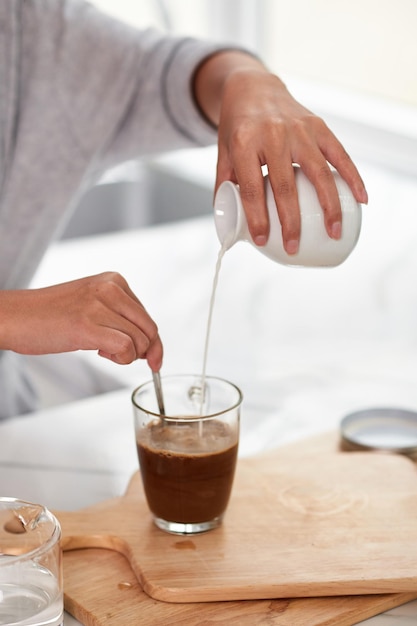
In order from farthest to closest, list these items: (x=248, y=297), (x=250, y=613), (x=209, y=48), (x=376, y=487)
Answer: (x=248, y=297), (x=209, y=48), (x=376, y=487), (x=250, y=613)

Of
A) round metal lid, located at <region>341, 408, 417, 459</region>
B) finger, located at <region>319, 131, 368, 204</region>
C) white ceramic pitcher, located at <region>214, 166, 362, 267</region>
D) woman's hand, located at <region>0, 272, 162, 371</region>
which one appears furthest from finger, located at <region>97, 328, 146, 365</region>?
round metal lid, located at <region>341, 408, 417, 459</region>

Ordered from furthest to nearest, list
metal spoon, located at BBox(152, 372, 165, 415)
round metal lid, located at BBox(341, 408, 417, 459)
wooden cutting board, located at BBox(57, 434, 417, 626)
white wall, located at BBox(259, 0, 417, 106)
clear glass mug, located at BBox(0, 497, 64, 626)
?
white wall, located at BBox(259, 0, 417, 106) → round metal lid, located at BBox(341, 408, 417, 459) → metal spoon, located at BBox(152, 372, 165, 415) → wooden cutting board, located at BBox(57, 434, 417, 626) → clear glass mug, located at BBox(0, 497, 64, 626)

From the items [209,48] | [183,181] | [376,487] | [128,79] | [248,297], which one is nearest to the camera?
[376,487]

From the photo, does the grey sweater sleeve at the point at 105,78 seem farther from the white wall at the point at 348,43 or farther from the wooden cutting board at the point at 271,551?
the white wall at the point at 348,43

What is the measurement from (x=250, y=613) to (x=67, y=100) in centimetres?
91

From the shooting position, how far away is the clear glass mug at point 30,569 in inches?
32.1

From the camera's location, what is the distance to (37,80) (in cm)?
151

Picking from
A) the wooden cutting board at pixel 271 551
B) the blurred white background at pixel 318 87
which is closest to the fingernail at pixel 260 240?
the wooden cutting board at pixel 271 551

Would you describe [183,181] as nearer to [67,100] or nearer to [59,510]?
[67,100]

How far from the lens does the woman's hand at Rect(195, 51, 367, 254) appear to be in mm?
971

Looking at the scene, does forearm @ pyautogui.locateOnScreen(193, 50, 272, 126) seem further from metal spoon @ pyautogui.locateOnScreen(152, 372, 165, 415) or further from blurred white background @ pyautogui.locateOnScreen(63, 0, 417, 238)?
blurred white background @ pyautogui.locateOnScreen(63, 0, 417, 238)

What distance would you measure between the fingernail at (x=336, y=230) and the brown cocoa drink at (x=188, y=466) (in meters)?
0.24

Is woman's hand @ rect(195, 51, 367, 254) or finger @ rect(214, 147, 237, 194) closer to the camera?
woman's hand @ rect(195, 51, 367, 254)

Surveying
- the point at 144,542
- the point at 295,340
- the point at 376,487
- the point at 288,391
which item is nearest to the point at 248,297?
the point at 295,340
